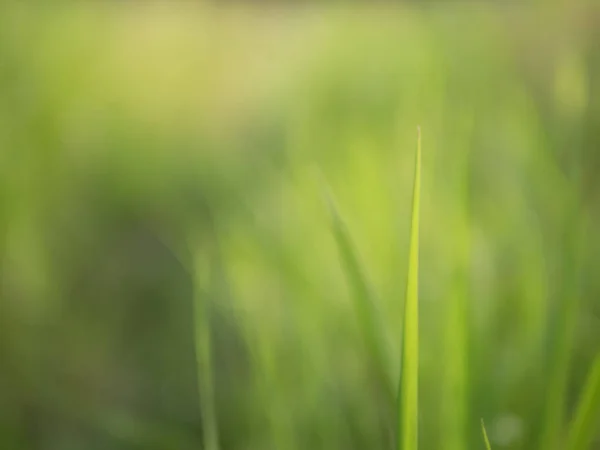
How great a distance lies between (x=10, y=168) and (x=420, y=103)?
1.04 ft

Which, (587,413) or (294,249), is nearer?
(587,413)

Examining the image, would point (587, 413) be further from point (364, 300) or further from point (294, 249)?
point (294, 249)

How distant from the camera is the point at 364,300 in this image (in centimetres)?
22

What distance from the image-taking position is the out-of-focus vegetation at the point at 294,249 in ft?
0.80

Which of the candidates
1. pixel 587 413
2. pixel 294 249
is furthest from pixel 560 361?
pixel 294 249

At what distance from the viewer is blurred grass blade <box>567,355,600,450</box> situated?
16 cm

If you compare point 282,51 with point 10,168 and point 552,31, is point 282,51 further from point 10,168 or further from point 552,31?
point 10,168

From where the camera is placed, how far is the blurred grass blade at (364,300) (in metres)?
0.21

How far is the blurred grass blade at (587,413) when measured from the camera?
162mm

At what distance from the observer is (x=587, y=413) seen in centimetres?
17

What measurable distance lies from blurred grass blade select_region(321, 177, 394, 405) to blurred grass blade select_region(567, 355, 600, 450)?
0.06 m

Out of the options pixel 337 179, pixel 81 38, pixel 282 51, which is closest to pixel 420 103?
pixel 337 179

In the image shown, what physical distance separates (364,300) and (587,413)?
0.28 ft

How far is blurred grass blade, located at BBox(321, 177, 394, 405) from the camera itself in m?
0.21
